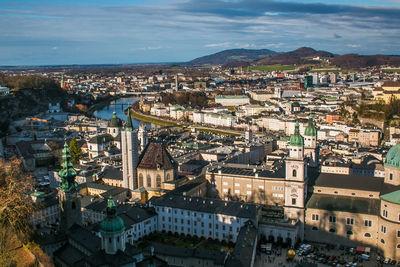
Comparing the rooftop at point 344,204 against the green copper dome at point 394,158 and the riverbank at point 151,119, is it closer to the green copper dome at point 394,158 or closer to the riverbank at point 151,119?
the green copper dome at point 394,158

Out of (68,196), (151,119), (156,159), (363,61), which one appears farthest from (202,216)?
(363,61)

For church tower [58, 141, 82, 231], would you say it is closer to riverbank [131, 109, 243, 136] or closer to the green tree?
the green tree

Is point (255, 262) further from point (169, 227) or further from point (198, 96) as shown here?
point (198, 96)

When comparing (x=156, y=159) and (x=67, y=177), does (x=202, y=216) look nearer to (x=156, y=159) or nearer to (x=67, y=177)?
(x=156, y=159)

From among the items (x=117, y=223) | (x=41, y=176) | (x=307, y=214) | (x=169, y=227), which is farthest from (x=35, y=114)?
(x=117, y=223)

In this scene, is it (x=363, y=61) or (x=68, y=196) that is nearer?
(x=68, y=196)

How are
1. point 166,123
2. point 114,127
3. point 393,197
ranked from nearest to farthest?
point 393,197
point 114,127
point 166,123

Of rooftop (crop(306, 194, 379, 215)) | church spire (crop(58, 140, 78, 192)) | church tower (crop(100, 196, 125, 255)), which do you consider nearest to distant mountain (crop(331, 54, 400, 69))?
rooftop (crop(306, 194, 379, 215))
